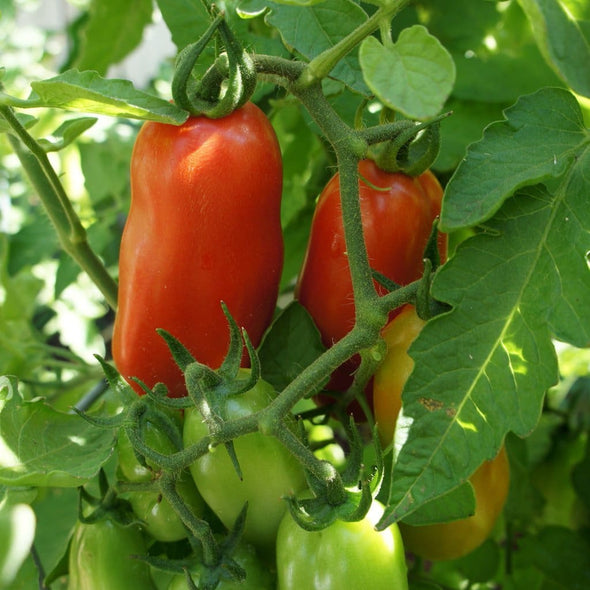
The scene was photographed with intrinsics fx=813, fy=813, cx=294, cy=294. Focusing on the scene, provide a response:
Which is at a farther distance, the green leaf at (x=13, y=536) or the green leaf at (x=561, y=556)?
the green leaf at (x=561, y=556)

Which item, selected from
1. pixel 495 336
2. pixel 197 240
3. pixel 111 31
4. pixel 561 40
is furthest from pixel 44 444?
pixel 111 31

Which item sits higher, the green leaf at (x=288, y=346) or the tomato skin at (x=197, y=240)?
the tomato skin at (x=197, y=240)

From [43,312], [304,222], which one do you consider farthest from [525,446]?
[43,312]

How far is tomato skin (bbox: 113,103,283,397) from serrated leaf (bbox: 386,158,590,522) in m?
0.15

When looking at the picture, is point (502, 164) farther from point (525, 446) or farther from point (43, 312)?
point (43, 312)

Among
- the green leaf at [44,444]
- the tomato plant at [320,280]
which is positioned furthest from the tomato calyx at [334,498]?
the green leaf at [44,444]

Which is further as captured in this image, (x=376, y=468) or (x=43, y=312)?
(x=43, y=312)

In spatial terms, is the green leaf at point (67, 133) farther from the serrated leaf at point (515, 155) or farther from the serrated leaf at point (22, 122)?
the serrated leaf at point (515, 155)

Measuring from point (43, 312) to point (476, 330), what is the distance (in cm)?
92

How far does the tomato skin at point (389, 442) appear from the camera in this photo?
0.55 metres

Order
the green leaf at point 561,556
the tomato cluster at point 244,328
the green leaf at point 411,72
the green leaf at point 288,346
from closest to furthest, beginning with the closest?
the green leaf at point 411,72 < the tomato cluster at point 244,328 < the green leaf at point 288,346 < the green leaf at point 561,556

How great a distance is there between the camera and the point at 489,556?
0.87m

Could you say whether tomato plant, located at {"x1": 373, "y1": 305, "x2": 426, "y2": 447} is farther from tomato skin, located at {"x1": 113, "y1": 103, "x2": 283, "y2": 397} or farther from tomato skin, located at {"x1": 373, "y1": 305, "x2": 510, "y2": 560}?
tomato skin, located at {"x1": 113, "y1": 103, "x2": 283, "y2": 397}

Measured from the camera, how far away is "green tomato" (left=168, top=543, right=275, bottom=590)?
502mm
